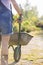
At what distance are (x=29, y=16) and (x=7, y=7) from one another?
39.1 meters

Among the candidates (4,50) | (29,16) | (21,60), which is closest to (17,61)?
(21,60)

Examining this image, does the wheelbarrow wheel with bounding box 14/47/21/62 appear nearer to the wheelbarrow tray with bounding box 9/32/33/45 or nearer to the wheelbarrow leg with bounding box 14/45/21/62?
the wheelbarrow leg with bounding box 14/45/21/62

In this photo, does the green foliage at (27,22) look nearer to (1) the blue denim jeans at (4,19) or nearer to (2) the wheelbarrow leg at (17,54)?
(2) the wheelbarrow leg at (17,54)

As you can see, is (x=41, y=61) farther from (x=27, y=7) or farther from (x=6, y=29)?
(x=27, y=7)

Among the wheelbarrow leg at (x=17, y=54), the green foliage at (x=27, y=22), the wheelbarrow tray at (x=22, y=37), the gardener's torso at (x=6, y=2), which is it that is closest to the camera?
the gardener's torso at (x=6, y=2)

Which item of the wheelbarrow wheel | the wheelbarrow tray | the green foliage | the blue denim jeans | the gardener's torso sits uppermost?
the gardener's torso

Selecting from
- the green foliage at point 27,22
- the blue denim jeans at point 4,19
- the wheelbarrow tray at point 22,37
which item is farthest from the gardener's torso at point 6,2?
the green foliage at point 27,22

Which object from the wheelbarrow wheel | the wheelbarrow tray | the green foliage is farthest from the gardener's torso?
the green foliage

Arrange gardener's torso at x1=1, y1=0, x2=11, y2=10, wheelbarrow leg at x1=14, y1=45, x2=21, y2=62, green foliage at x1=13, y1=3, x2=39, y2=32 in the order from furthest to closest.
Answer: green foliage at x1=13, y1=3, x2=39, y2=32, wheelbarrow leg at x1=14, y1=45, x2=21, y2=62, gardener's torso at x1=1, y1=0, x2=11, y2=10

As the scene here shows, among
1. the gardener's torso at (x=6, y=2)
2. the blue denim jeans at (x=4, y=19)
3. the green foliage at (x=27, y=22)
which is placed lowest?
the green foliage at (x=27, y=22)

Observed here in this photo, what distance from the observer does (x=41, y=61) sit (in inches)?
249

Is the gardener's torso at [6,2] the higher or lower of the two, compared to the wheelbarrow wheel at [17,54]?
higher

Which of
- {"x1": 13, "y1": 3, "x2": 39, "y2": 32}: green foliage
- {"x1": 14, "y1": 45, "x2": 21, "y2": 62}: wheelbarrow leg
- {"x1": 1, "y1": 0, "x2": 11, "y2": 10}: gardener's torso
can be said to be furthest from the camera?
{"x1": 13, "y1": 3, "x2": 39, "y2": 32}: green foliage

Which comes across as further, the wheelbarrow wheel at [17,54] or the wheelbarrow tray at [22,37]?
the wheelbarrow wheel at [17,54]
